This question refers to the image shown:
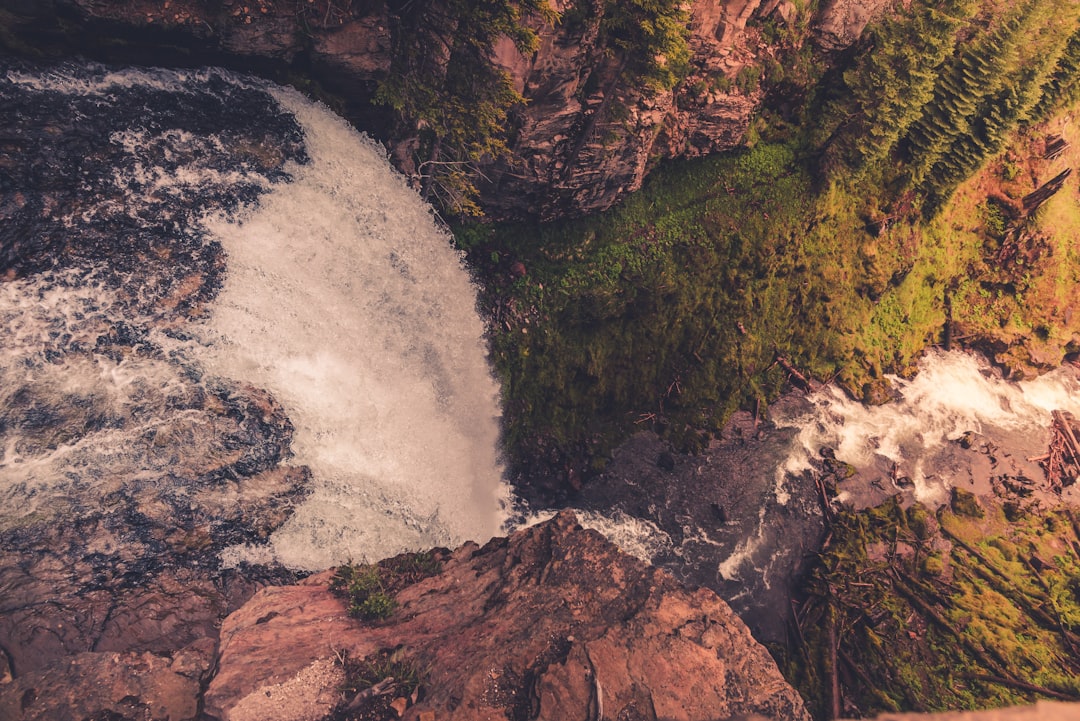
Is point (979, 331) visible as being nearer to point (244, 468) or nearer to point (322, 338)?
point (322, 338)

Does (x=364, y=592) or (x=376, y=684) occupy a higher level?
(x=376, y=684)

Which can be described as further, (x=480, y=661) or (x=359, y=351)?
(x=359, y=351)

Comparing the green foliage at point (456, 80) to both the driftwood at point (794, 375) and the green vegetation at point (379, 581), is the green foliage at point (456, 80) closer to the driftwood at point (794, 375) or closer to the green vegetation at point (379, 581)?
the green vegetation at point (379, 581)

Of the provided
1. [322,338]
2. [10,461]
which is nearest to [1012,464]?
[322,338]

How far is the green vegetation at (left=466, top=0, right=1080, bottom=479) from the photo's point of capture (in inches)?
644

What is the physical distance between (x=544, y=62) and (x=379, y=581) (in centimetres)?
1465

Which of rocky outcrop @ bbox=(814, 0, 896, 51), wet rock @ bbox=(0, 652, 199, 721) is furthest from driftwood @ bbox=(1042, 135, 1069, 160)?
wet rock @ bbox=(0, 652, 199, 721)

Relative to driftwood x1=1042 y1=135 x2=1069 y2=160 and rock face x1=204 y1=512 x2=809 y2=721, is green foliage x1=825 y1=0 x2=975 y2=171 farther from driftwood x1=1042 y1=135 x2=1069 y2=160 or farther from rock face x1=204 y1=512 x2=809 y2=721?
rock face x1=204 y1=512 x2=809 y2=721

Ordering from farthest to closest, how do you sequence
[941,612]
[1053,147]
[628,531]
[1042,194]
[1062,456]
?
1. [1053,147]
2. [1042,194]
3. [1062,456]
4. [628,531]
5. [941,612]

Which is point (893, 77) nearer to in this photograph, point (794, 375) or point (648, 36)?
point (648, 36)

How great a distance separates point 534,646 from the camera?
34.7 feet

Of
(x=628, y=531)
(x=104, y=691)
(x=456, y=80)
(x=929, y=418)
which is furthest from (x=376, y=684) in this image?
(x=929, y=418)

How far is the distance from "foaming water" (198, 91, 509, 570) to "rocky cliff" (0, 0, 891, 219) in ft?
5.08

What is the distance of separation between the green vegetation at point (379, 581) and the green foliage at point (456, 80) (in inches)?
424
